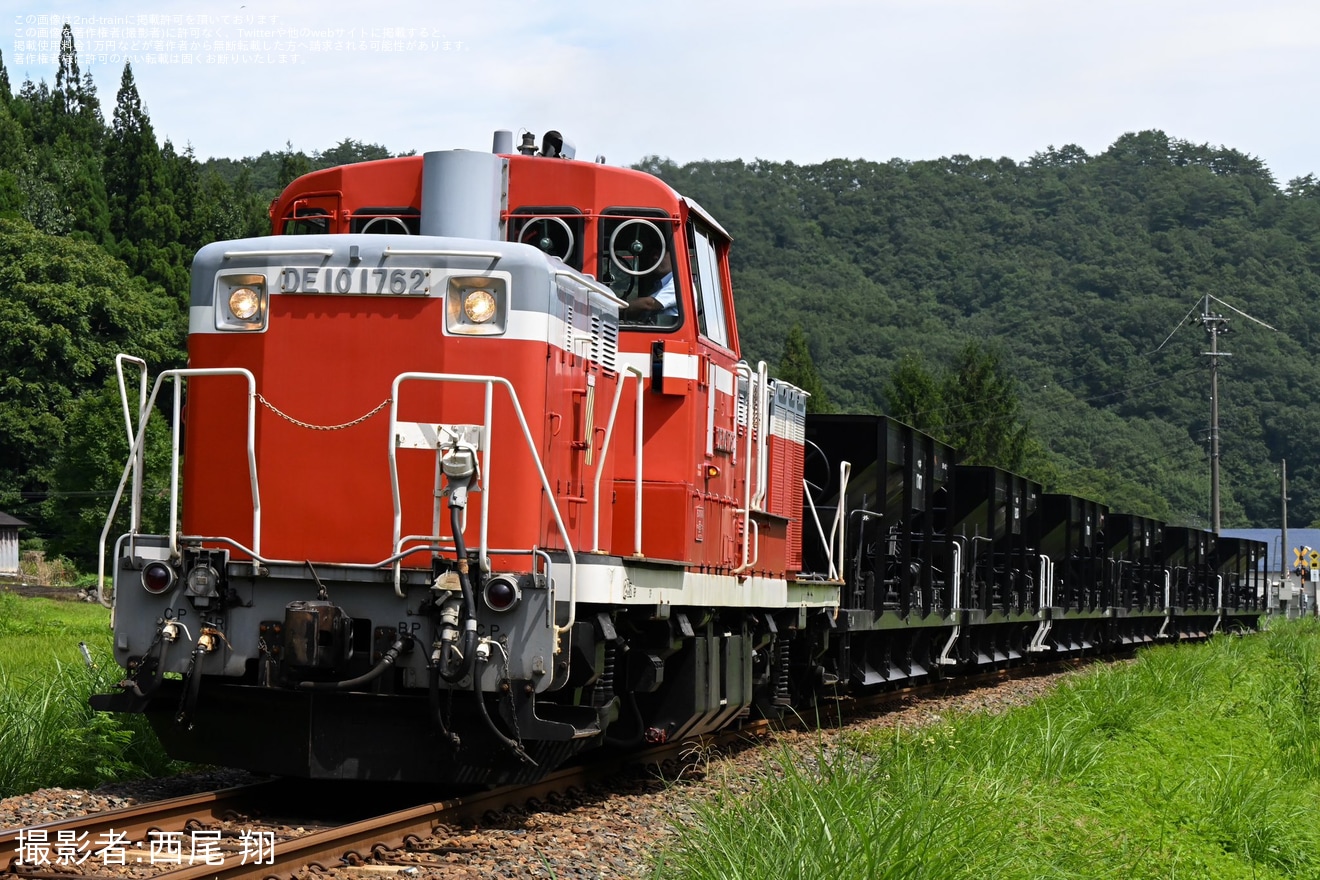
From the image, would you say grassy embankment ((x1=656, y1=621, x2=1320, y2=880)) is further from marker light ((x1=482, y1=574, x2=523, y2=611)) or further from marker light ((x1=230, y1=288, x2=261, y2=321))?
marker light ((x1=230, y1=288, x2=261, y2=321))

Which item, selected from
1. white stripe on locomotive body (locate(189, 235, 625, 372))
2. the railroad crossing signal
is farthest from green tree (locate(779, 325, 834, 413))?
white stripe on locomotive body (locate(189, 235, 625, 372))

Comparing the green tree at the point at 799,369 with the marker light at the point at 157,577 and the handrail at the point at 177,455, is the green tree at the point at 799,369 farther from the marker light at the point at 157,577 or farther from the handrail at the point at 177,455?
the marker light at the point at 157,577

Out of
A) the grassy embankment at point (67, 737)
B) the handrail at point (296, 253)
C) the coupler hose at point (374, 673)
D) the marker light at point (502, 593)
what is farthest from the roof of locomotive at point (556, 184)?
the grassy embankment at point (67, 737)

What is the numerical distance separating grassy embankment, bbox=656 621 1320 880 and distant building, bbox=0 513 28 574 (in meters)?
49.8

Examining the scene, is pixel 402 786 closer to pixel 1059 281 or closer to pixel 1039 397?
pixel 1039 397

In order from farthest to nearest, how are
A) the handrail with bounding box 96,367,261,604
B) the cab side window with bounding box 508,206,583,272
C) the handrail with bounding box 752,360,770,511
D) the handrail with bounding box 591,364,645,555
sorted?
the handrail with bounding box 752,360,770,511 → the cab side window with bounding box 508,206,583,272 → the handrail with bounding box 591,364,645,555 → the handrail with bounding box 96,367,261,604

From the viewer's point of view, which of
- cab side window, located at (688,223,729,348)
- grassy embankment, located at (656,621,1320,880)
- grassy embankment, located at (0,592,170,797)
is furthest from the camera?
cab side window, located at (688,223,729,348)

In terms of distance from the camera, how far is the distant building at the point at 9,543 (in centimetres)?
5566

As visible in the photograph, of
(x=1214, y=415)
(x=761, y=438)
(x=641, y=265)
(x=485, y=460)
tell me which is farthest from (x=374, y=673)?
(x=1214, y=415)

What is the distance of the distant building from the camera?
183 ft

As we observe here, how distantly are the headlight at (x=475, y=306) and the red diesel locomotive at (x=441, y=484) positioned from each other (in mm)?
11

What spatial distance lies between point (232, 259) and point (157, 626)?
191cm

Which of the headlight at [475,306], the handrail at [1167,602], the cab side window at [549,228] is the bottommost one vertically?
the handrail at [1167,602]

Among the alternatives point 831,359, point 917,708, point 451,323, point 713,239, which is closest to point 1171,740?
point 917,708
